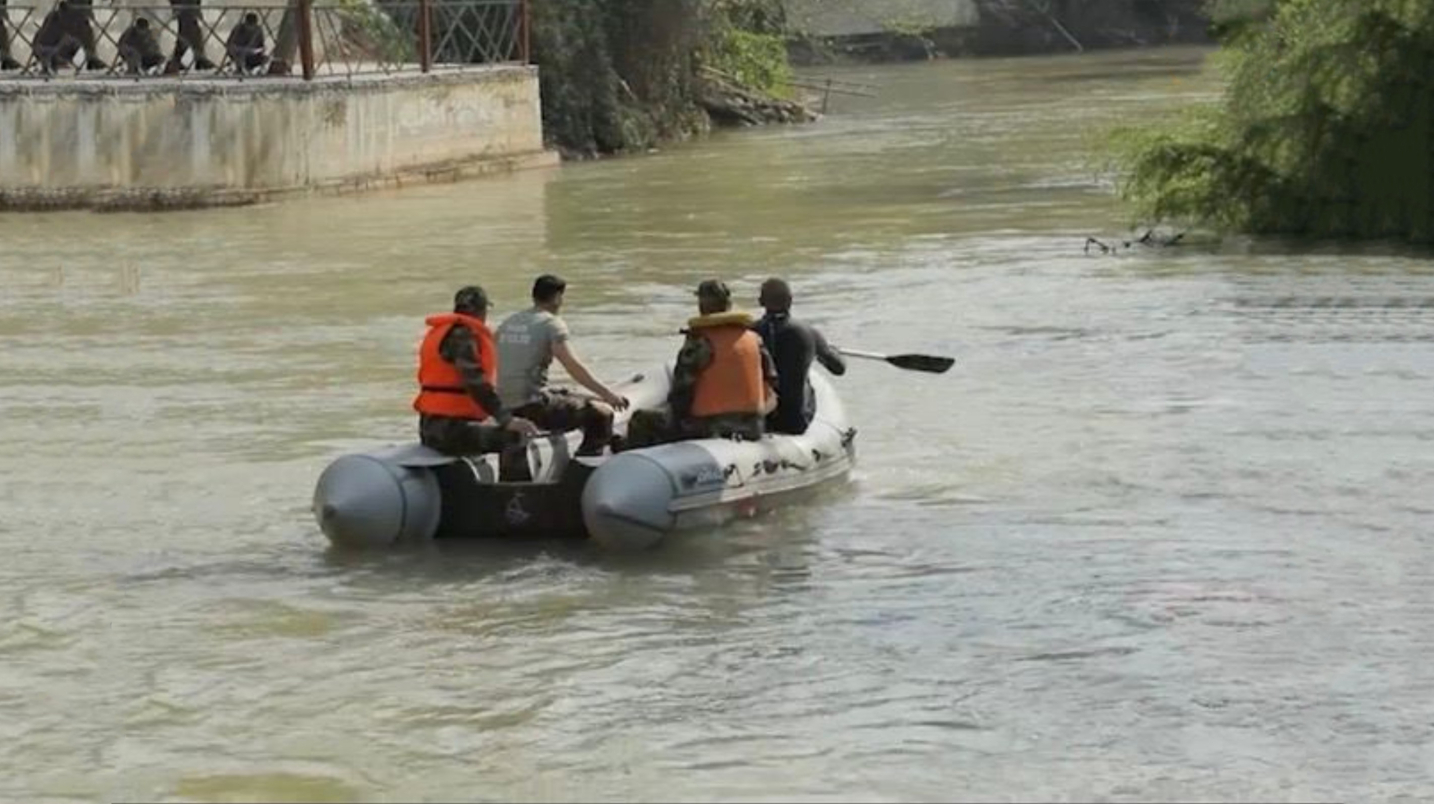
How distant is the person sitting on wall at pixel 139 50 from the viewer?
37.0 m

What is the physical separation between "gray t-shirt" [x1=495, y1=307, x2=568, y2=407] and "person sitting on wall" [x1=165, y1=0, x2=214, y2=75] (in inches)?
884

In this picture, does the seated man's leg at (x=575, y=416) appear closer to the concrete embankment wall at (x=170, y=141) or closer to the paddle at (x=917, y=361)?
the paddle at (x=917, y=361)

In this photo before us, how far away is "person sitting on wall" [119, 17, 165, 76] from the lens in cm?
3703

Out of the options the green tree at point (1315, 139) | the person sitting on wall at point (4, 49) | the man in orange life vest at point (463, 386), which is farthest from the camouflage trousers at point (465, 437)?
the person sitting on wall at point (4, 49)

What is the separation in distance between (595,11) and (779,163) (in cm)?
598

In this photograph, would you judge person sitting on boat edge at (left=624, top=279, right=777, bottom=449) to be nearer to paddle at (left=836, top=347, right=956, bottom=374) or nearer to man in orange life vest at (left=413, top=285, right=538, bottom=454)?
man in orange life vest at (left=413, top=285, right=538, bottom=454)

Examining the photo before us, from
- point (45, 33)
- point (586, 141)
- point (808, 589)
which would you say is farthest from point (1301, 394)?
point (586, 141)

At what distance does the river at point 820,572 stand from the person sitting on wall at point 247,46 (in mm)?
10092

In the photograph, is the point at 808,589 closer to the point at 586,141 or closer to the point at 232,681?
the point at 232,681

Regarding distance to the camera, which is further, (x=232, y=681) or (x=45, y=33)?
(x=45, y=33)

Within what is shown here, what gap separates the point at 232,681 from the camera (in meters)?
12.1

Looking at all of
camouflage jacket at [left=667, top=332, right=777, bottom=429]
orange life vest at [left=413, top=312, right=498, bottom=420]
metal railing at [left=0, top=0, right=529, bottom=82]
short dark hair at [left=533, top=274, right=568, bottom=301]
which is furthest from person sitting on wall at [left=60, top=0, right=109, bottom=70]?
orange life vest at [left=413, top=312, right=498, bottom=420]

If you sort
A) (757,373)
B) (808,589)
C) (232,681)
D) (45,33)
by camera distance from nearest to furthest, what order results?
(232,681)
(808,589)
(757,373)
(45,33)

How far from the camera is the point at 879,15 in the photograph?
3120 inches
